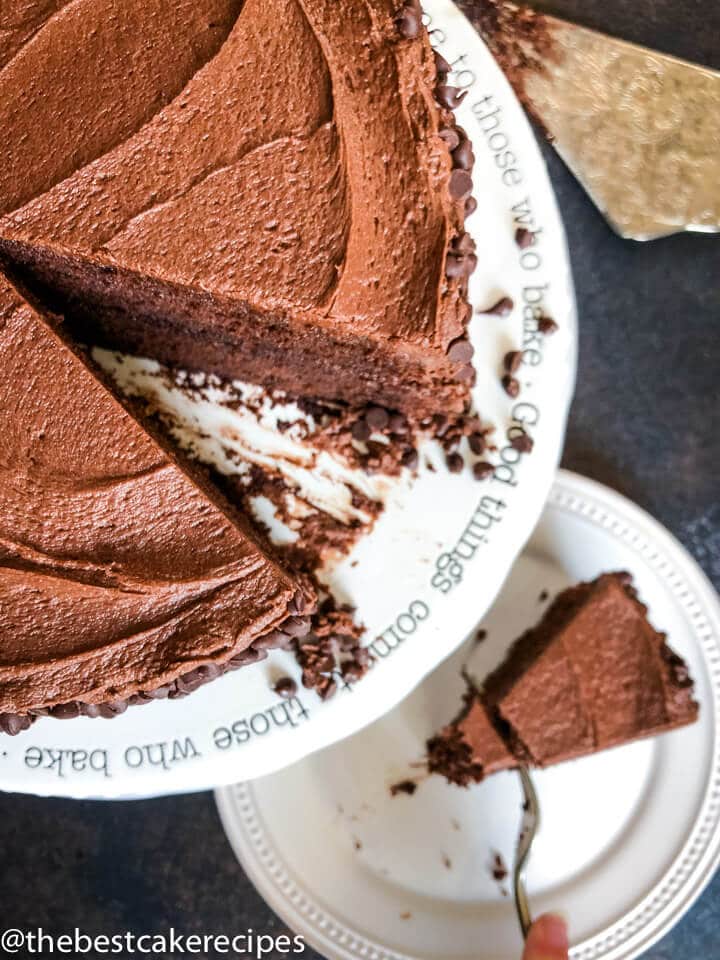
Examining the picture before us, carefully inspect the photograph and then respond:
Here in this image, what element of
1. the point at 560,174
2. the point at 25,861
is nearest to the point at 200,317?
the point at 560,174

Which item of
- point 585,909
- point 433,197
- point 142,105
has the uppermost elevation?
point 142,105

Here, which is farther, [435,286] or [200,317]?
[200,317]

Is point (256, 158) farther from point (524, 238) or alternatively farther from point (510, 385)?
point (510, 385)

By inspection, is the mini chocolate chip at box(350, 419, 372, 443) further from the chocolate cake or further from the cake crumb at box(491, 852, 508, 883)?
the cake crumb at box(491, 852, 508, 883)

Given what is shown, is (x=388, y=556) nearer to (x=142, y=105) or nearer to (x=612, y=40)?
(x=142, y=105)

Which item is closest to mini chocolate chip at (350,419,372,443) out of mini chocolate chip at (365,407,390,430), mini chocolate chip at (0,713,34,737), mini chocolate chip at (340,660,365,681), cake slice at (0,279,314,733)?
mini chocolate chip at (365,407,390,430)

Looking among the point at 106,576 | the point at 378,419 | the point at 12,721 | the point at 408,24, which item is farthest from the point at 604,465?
the point at 12,721

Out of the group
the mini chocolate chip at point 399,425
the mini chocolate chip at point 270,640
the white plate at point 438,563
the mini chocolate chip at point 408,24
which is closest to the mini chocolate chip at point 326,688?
the white plate at point 438,563
